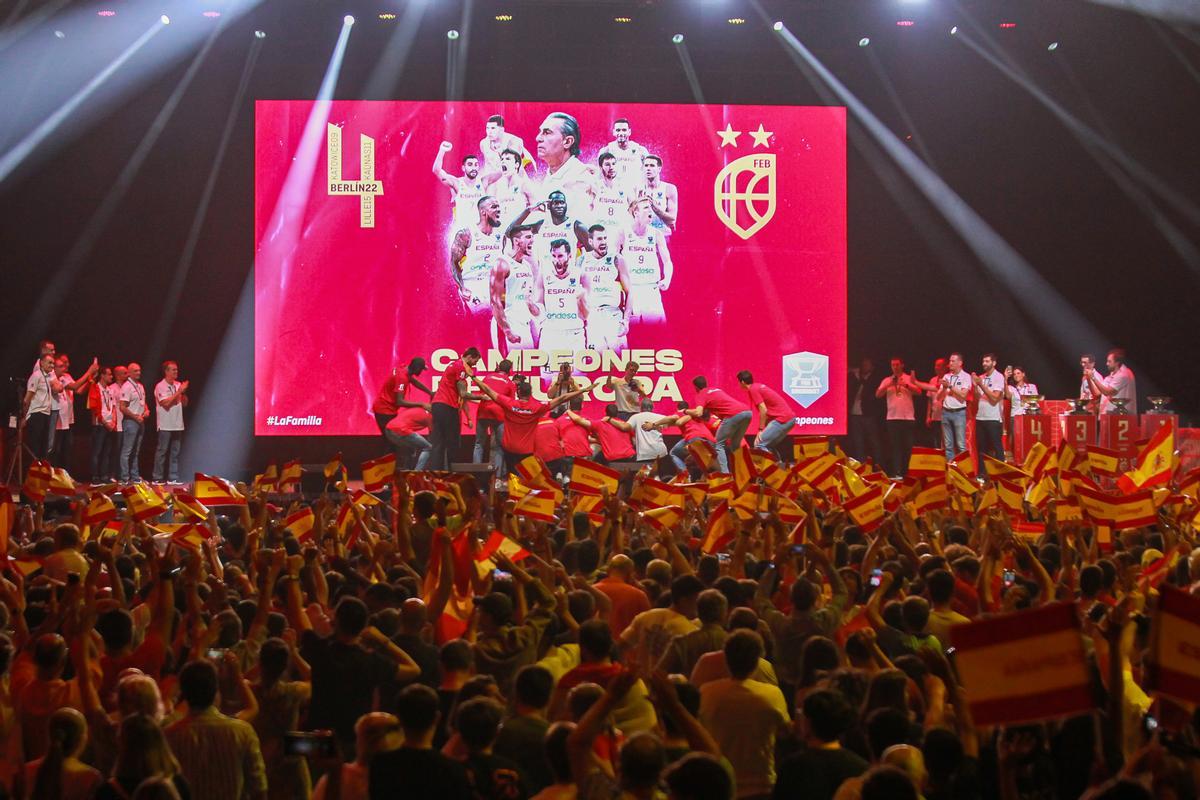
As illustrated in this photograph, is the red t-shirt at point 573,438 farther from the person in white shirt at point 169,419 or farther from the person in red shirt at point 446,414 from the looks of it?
the person in white shirt at point 169,419

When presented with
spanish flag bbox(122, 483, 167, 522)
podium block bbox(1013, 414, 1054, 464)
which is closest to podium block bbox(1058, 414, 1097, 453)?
podium block bbox(1013, 414, 1054, 464)

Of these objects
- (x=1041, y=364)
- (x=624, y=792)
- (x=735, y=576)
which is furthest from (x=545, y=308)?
(x=624, y=792)

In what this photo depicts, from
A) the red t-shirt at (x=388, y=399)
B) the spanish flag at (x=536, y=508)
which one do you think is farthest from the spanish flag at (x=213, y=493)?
the red t-shirt at (x=388, y=399)

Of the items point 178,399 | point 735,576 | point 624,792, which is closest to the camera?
point 624,792

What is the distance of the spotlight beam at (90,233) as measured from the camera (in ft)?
63.8

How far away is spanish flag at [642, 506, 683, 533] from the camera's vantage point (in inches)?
318

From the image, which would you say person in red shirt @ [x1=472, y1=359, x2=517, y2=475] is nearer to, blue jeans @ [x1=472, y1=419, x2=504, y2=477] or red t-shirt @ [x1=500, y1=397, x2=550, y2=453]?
blue jeans @ [x1=472, y1=419, x2=504, y2=477]

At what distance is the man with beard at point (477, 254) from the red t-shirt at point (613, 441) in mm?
2966

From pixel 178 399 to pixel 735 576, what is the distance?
13.7 meters

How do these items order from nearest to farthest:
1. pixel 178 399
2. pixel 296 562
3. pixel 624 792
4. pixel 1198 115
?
pixel 624 792 → pixel 296 562 → pixel 178 399 → pixel 1198 115

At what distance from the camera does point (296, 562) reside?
5945 mm

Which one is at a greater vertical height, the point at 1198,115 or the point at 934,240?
the point at 1198,115

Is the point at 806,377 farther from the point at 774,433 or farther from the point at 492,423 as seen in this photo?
the point at 492,423

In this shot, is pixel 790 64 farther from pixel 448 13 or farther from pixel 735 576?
pixel 735 576
